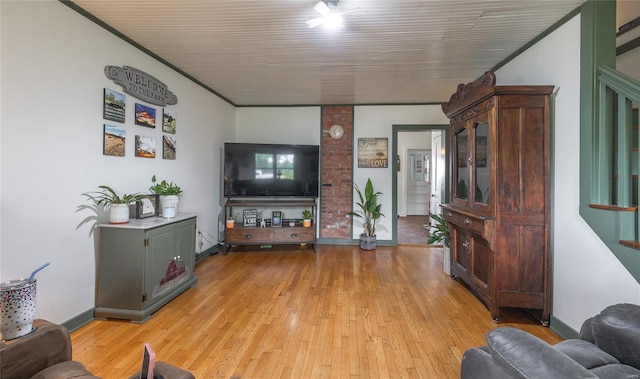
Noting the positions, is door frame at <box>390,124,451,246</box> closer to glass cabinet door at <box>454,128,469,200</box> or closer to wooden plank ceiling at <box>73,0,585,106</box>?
wooden plank ceiling at <box>73,0,585,106</box>

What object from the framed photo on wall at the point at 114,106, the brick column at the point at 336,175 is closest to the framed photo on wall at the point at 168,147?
the framed photo on wall at the point at 114,106

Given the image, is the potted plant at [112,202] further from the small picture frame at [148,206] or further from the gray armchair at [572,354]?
the gray armchair at [572,354]

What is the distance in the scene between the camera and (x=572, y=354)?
1.20 metres

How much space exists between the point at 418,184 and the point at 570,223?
22.4 feet

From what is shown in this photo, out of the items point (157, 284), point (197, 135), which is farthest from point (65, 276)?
point (197, 135)

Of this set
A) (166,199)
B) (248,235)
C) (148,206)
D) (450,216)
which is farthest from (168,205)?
(450,216)

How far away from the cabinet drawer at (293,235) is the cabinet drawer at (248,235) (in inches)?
5.0

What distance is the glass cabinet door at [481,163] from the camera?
7.99 feet

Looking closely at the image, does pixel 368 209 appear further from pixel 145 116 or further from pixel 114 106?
pixel 114 106

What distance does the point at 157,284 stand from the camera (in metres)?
2.47

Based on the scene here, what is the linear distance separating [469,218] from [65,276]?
343cm

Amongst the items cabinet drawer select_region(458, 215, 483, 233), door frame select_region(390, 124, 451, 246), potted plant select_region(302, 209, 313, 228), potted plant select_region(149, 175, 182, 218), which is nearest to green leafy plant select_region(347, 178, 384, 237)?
door frame select_region(390, 124, 451, 246)

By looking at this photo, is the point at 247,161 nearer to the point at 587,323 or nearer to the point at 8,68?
the point at 8,68

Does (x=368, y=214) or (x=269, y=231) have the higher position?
(x=368, y=214)
